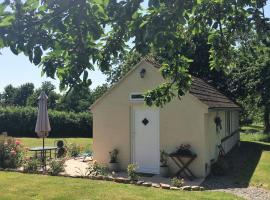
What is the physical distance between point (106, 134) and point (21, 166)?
12.0 feet

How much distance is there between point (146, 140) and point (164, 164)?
1381 mm

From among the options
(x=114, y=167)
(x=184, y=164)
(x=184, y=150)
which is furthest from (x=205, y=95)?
(x=114, y=167)

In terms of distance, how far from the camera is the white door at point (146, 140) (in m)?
15.6

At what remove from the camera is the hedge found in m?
38.7

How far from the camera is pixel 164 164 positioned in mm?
14906

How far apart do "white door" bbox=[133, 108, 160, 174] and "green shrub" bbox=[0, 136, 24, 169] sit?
4701 millimetres

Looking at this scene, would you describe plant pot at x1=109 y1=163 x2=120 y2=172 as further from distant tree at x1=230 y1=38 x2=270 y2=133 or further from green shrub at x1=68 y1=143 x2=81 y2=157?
distant tree at x1=230 y1=38 x2=270 y2=133

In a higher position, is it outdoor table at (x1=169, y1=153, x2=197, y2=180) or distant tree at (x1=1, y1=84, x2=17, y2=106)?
distant tree at (x1=1, y1=84, x2=17, y2=106)

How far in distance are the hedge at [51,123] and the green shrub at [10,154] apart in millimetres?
22411

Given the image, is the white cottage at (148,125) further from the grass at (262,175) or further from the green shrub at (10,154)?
the green shrub at (10,154)

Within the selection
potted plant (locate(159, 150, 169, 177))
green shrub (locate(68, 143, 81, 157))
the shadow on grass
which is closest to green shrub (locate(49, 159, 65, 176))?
potted plant (locate(159, 150, 169, 177))

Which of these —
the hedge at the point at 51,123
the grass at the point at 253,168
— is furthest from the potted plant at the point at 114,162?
the hedge at the point at 51,123

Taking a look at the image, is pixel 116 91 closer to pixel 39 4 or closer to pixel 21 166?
pixel 21 166

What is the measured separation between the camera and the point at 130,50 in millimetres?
5402
